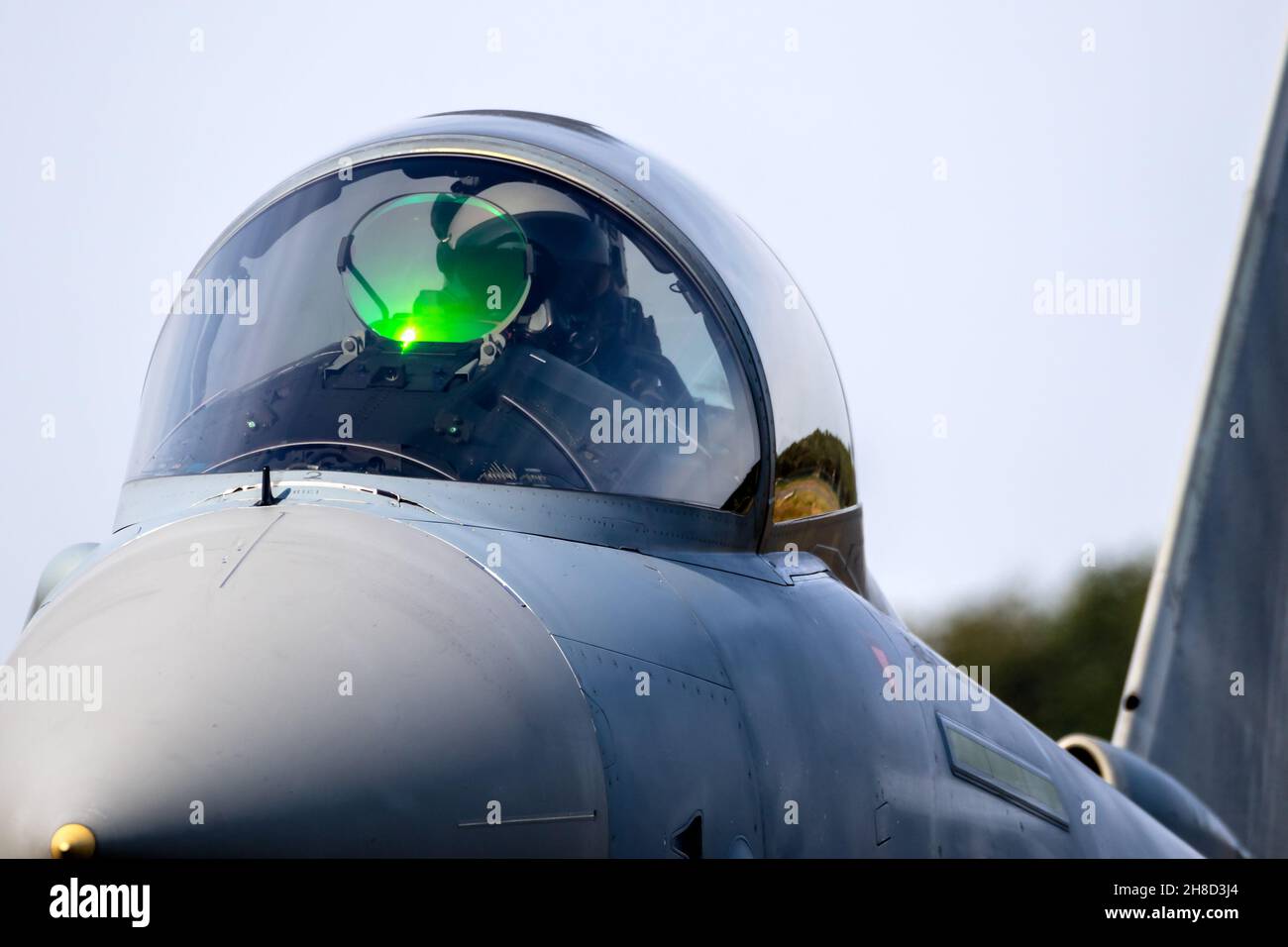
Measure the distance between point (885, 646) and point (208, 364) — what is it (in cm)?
224

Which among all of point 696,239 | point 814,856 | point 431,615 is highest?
point 696,239

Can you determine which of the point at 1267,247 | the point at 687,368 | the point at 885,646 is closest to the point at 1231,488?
the point at 1267,247

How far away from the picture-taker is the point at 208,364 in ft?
15.5

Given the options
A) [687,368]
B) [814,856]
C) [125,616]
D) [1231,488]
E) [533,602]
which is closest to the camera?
[125,616]

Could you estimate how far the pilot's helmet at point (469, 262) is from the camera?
4512mm

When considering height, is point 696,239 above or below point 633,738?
above

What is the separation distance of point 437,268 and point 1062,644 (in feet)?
114

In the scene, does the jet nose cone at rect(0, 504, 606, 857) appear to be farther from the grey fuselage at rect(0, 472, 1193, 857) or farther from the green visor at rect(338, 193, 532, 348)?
the green visor at rect(338, 193, 532, 348)

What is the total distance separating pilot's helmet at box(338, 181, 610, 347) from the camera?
14.8ft

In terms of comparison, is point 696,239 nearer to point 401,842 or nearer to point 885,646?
point 885,646

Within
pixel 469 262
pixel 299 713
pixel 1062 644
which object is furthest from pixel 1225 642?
pixel 1062 644

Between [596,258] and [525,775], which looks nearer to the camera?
[525,775]

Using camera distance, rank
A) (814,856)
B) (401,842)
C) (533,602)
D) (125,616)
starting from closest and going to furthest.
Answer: (401,842) → (125,616) → (533,602) → (814,856)

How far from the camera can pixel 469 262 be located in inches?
181
